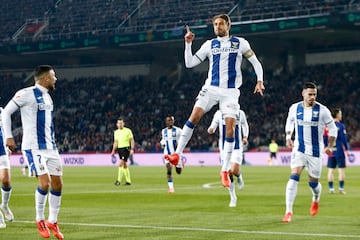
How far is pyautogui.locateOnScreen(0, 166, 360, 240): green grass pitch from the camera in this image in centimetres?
1188

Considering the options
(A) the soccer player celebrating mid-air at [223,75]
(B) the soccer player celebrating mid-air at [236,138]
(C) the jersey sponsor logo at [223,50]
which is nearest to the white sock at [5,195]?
(A) the soccer player celebrating mid-air at [223,75]

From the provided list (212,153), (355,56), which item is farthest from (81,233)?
(355,56)

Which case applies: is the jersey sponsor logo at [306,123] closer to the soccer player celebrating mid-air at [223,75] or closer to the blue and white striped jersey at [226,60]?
the soccer player celebrating mid-air at [223,75]

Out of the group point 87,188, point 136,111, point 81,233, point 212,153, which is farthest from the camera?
point 136,111

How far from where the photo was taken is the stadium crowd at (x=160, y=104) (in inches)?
1956

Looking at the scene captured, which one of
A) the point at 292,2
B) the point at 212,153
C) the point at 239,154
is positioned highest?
the point at 292,2

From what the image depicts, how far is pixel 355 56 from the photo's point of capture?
52.8m

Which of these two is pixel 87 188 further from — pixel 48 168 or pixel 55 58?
pixel 55 58

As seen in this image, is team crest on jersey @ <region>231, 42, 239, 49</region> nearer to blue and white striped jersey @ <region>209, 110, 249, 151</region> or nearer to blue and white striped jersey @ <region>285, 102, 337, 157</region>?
blue and white striped jersey @ <region>285, 102, 337, 157</region>

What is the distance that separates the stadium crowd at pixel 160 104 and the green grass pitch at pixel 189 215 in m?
25.8

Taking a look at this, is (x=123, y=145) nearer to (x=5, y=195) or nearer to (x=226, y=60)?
(x=5, y=195)

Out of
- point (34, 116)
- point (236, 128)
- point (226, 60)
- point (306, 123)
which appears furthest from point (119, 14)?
point (34, 116)

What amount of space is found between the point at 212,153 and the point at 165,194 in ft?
84.9

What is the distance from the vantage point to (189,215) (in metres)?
15.1
